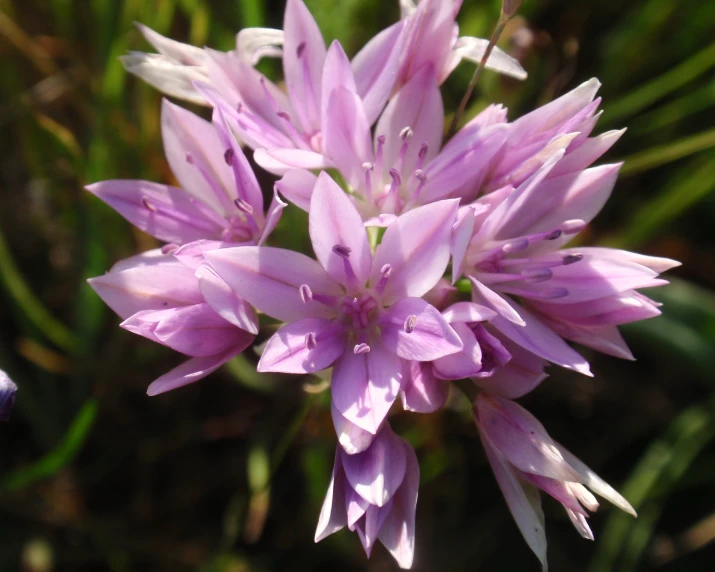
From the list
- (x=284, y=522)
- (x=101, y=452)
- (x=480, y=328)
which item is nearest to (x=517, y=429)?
(x=480, y=328)

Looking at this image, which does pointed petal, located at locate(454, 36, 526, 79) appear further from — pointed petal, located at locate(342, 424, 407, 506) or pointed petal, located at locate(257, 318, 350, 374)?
pointed petal, located at locate(342, 424, 407, 506)

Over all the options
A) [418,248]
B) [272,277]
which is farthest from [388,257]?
[272,277]

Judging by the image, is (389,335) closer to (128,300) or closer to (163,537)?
(128,300)

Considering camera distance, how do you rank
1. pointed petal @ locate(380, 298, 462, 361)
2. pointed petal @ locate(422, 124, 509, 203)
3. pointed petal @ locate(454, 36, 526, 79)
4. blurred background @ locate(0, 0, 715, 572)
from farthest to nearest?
1. blurred background @ locate(0, 0, 715, 572)
2. pointed petal @ locate(454, 36, 526, 79)
3. pointed petal @ locate(422, 124, 509, 203)
4. pointed petal @ locate(380, 298, 462, 361)

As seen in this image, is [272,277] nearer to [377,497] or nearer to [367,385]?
[367,385]

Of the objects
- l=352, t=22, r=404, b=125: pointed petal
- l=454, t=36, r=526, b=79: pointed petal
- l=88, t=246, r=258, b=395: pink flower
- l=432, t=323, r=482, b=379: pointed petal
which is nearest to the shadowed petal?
l=88, t=246, r=258, b=395: pink flower

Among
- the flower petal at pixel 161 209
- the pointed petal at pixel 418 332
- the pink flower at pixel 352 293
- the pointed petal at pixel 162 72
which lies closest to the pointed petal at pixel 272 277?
the pink flower at pixel 352 293
